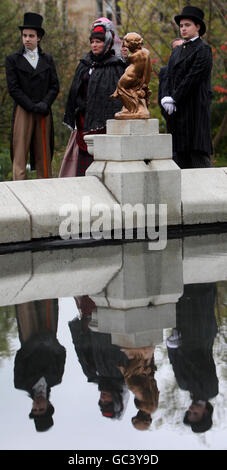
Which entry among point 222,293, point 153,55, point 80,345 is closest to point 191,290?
point 222,293

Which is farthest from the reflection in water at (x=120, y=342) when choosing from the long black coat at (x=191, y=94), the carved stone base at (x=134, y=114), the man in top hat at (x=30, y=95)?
the man in top hat at (x=30, y=95)

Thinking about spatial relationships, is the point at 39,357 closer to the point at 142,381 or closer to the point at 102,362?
the point at 102,362

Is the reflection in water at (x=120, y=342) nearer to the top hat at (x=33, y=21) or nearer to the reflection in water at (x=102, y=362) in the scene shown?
the reflection in water at (x=102, y=362)

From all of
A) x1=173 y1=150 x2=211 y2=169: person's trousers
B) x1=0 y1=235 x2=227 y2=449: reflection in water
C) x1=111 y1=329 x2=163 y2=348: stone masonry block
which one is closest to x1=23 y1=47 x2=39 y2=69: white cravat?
x1=173 y1=150 x2=211 y2=169: person's trousers

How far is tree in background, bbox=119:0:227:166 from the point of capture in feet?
60.0

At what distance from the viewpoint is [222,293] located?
6.58 metres

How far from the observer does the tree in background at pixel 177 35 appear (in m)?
18.3

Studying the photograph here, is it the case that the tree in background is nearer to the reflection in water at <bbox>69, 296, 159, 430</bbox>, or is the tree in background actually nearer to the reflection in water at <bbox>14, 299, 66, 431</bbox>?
the reflection in water at <bbox>14, 299, 66, 431</bbox>

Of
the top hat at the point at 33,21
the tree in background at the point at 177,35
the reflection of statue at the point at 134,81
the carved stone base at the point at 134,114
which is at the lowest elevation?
the tree in background at the point at 177,35

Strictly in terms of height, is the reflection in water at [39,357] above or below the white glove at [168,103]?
below

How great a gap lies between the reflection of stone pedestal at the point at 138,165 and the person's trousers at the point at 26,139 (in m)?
1.30

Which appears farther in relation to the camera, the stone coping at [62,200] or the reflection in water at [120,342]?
the stone coping at [62,200]

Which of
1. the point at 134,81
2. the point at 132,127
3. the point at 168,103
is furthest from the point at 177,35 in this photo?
the point at 132,127

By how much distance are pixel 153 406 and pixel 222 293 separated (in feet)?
7.51
